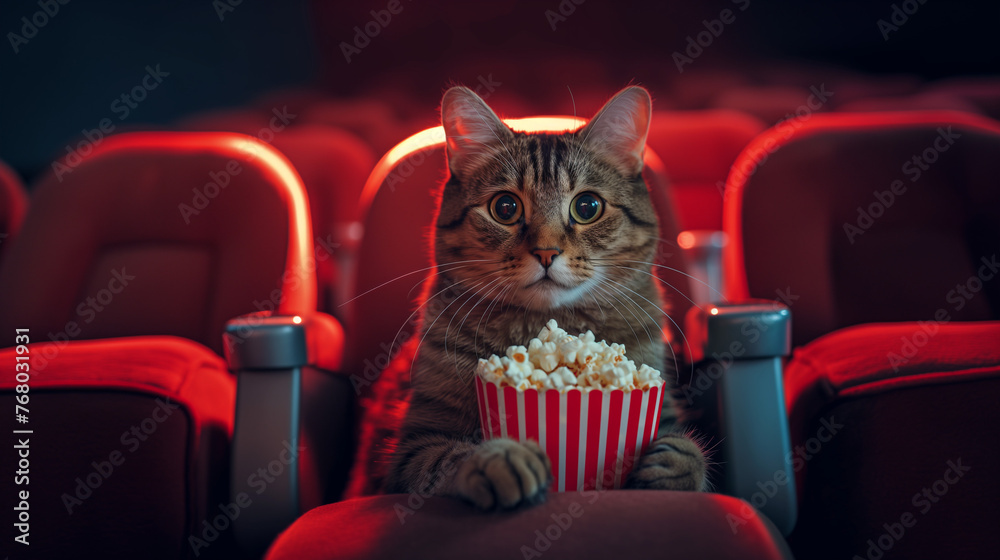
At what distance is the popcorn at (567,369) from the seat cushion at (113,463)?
0.52 m

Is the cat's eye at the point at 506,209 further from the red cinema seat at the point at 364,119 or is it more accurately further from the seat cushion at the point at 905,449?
the red cinema seat at the point at 364,119

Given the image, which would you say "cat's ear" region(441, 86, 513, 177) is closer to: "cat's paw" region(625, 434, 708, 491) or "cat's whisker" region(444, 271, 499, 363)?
"cat's whisker" region(444, 271, 499, 363)

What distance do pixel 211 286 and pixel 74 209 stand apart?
1.41 feet

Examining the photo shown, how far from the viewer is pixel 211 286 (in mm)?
1510

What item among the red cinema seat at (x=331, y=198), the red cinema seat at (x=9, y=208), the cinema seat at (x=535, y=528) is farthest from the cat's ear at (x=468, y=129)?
the red cinema seat at (x=9, y=208)

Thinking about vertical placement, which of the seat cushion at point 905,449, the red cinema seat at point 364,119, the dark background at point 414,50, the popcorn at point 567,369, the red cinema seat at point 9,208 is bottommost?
the seat cushion at point 905,449

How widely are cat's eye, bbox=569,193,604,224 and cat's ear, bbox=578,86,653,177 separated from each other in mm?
129

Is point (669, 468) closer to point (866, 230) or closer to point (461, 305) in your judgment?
point (461, 305)

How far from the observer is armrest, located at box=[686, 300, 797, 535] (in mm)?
792

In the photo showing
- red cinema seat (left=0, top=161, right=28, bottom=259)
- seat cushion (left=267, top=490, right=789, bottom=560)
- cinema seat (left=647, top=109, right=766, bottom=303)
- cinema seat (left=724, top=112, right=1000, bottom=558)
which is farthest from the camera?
cinema seat (left=647, top=109, right=766, bottom=303)

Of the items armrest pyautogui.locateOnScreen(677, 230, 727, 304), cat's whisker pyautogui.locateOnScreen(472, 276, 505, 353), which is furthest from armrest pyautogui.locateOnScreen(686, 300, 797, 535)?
armrest pyautogui.locateOnScreen(677, 230, 727, 304)

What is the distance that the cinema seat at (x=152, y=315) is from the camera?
839 millimetres

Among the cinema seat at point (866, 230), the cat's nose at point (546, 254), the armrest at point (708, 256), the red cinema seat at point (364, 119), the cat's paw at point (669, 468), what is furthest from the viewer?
the red cinema seat at point (364, 119)

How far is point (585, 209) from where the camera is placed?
102 centimetres
